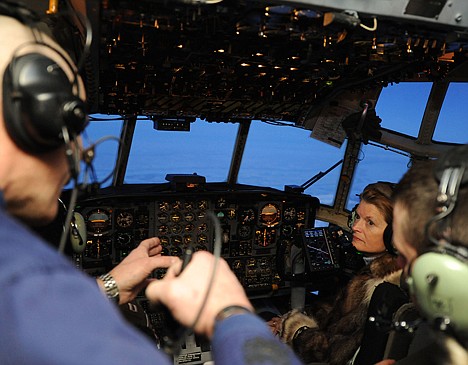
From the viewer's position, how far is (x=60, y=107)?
808 millimetres

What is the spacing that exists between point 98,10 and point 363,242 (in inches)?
76.4

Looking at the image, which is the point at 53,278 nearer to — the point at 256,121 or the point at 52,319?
the point at 52,319

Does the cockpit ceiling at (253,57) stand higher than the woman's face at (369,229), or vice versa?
the cockpit ceiling at (253,57)

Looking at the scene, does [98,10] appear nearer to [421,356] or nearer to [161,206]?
[421,356]

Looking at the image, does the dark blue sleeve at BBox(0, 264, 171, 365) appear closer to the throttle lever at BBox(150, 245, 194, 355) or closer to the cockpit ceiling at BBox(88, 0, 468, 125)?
the throttle lever at BBox(150, 245, 194, 355)

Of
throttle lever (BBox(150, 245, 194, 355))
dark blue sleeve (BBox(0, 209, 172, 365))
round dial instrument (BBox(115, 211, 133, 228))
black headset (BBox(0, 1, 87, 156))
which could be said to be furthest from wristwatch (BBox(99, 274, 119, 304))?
round dial instrument (BBox(115, 211, 133, 228))

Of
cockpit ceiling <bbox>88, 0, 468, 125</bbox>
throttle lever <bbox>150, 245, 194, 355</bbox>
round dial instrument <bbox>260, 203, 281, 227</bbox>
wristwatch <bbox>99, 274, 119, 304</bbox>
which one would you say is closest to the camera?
throttle lever <bbox>150, 245, 194, 355</bbox>

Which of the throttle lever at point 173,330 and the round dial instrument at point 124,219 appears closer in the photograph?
the throttle lever at point 173,330

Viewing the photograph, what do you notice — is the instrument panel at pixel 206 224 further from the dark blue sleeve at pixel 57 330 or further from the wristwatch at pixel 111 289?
the dark blue sleeve at pixel 57 330

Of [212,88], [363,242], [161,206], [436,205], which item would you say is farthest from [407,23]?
[161,206]

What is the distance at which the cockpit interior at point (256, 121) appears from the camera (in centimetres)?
257

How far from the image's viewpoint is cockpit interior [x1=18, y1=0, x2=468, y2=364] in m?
2.57

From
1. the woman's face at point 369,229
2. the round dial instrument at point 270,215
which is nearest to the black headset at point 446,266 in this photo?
the woman's face at point 369,229

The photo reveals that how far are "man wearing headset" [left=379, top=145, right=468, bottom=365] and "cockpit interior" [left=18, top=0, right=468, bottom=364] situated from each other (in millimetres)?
1239
